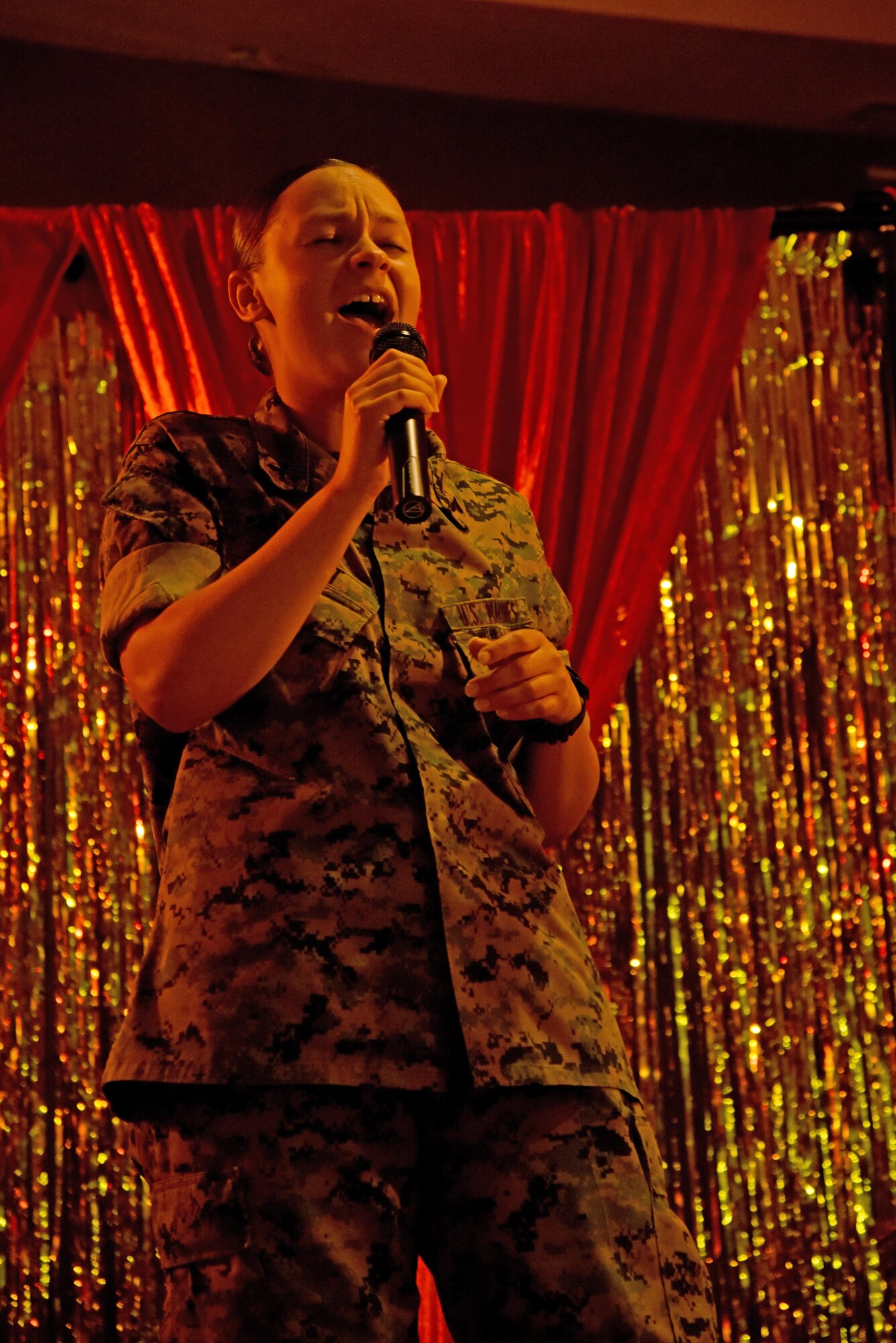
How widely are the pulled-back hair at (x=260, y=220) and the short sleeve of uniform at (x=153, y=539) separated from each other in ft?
0.78

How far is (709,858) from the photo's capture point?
8.36ft

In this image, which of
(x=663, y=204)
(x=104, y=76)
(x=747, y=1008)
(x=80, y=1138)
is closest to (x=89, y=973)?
(x=80, y=1138)

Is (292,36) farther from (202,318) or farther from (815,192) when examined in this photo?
(815,192)

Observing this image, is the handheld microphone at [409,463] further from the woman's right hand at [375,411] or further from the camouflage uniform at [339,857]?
the camouflage uniform at [339,857]

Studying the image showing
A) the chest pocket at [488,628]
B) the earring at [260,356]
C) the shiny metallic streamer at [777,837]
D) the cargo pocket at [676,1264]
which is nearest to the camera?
the cargo pocket at [676,1264]

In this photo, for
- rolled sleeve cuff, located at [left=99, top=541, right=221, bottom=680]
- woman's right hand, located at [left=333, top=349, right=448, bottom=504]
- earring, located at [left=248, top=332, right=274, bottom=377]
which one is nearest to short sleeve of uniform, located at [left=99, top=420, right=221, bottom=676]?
rolled sleeve cuff, located at [left=99, top=541, right=221, bottom=680]

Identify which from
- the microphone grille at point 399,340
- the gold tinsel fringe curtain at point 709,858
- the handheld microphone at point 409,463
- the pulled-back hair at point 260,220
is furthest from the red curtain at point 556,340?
the handheld microphone at point 409,463

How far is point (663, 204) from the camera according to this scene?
298 centimetres

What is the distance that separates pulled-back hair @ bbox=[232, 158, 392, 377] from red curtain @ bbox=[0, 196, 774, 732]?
42.0 inches

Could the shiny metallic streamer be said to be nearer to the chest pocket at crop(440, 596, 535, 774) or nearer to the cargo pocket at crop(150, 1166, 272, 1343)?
the chest pocket at crop(440, 596, 535, 774)

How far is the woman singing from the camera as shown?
3.08ft

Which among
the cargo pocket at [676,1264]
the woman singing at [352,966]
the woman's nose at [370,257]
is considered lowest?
the cargo pocket at [676,1264]

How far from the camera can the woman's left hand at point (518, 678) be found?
1.07 meters

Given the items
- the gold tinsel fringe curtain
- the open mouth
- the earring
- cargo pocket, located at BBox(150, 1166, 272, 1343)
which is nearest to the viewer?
cargo pocket, located at BBox(150, 1166, 272, 1343)
